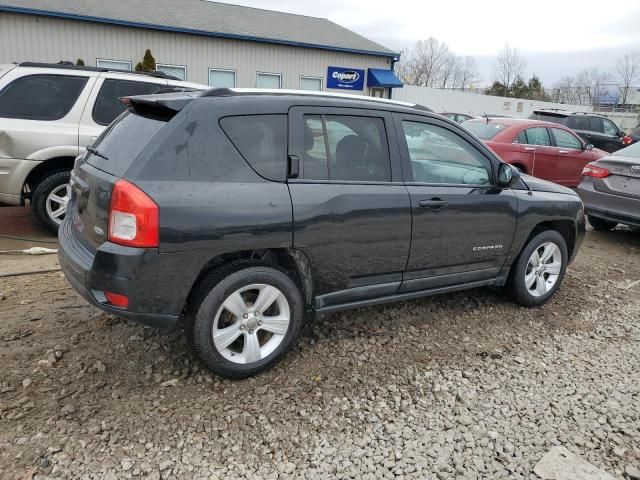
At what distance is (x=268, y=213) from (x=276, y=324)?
0.72 metres

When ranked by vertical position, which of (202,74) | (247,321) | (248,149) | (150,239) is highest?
(202,74)

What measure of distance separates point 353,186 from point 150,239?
4.44 ft

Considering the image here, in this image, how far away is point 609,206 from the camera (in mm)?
7020

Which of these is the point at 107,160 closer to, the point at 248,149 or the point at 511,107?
the point at 248,149

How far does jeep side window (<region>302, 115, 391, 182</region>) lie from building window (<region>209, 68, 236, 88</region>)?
14637 millimetres

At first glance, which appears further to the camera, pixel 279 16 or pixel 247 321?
pixel 279 16

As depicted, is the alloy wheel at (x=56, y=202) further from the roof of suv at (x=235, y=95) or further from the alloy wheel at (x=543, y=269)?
the alloy wheel at (x=543, y=269)

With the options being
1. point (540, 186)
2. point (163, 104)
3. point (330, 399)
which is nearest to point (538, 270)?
point (540, 186)

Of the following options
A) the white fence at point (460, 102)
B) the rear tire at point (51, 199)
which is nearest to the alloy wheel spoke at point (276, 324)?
the rear tire at point (51, 199)

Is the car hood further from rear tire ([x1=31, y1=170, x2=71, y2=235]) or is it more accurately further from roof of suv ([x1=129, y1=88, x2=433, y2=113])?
rear tire ([x1=31, y1=170, x2=71, y2=235])

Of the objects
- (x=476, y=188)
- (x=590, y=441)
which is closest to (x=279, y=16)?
(x=476, y=188)

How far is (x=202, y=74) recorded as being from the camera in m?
17.0

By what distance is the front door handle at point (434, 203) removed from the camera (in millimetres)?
3674

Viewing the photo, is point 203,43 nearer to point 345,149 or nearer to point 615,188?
point 615,188
